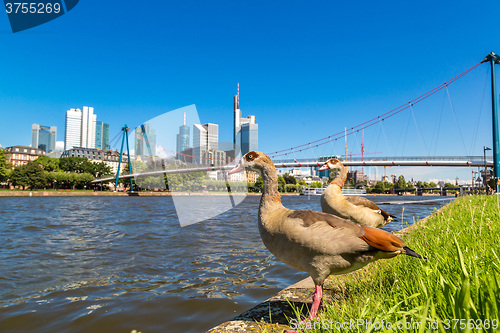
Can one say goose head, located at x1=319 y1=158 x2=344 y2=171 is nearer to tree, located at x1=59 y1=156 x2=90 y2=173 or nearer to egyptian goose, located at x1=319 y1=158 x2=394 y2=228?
egyptian goose, located at x1=319 y1=158 x2=394 y2=228

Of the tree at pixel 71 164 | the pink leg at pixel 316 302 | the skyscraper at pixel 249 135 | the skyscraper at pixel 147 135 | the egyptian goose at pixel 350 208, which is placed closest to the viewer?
the pink leg at pixel 316 302

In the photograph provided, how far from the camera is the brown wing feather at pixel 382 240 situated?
83.4 inches

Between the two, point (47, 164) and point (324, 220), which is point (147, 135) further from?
point (47, 164)

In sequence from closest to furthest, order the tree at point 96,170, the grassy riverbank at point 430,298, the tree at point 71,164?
1. the grassy riverbank at point 430,298
2. the tree at point 96,170
3. the tree at point 71,164

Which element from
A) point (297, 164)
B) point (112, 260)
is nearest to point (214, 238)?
point (112, 260)

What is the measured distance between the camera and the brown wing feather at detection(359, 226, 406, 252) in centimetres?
212

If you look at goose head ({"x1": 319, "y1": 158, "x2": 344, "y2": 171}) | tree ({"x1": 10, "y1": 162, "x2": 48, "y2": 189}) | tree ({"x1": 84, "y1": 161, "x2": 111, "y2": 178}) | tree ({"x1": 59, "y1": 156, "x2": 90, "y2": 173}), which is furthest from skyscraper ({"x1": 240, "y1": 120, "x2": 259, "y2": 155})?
goose head ({"x1": 319, "y1": 158, "x2": 344, "y2": 171})

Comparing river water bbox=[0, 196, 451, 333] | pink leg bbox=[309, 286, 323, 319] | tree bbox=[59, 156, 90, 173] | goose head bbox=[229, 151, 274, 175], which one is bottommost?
river water bbox=[0, 196, 451, 333]

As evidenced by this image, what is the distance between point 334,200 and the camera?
429 cm

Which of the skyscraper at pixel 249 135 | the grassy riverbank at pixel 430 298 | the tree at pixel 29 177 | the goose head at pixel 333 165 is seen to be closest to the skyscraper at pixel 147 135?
the goose head at pixel 333 165

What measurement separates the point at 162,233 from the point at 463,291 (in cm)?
1003

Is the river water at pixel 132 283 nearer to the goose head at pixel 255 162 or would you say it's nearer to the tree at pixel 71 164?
the goose head at pixel 255 162

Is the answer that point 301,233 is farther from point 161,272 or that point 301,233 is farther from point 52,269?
point 52,269

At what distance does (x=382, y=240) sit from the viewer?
2.17 m
